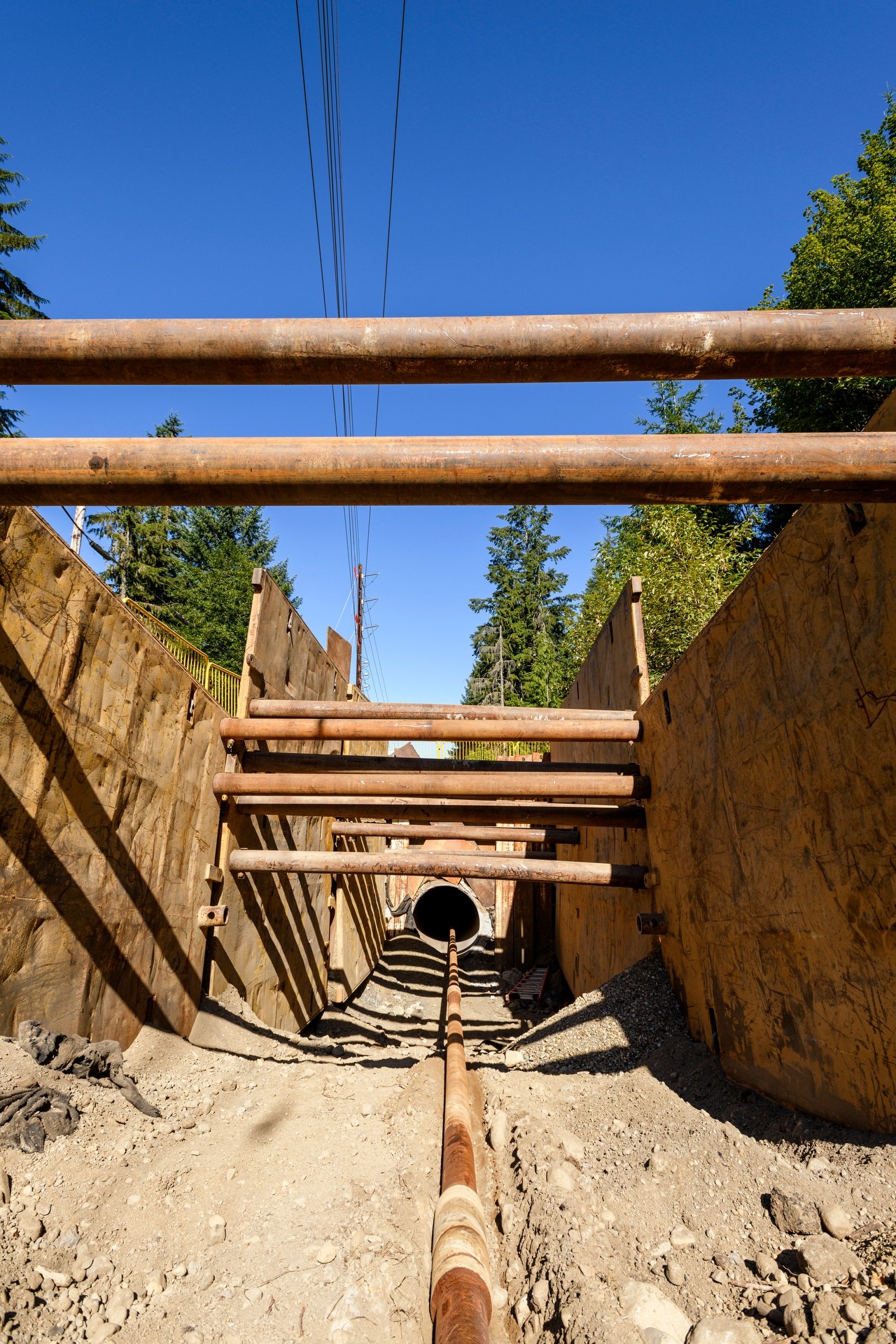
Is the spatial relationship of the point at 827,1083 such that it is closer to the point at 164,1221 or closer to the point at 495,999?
the point at 164,1221

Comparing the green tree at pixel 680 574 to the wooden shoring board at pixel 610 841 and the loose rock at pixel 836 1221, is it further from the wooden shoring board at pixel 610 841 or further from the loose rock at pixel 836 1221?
the loose rock at pixel 836 1221

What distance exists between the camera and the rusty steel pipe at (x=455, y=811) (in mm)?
5410

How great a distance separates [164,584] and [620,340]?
2926cm

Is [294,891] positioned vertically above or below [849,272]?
below

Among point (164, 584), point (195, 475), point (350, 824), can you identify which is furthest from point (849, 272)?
point (164, 584)

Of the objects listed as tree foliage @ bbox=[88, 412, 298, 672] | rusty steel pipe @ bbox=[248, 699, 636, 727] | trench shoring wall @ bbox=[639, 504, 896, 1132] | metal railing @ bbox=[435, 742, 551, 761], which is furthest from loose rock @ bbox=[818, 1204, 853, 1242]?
tree foliage @ bbox=[88, 412, 298, 672]

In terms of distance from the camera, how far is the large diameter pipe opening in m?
12.5

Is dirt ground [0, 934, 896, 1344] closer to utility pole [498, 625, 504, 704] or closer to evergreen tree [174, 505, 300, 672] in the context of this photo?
evergreen tree [174, 505, 300, 672]

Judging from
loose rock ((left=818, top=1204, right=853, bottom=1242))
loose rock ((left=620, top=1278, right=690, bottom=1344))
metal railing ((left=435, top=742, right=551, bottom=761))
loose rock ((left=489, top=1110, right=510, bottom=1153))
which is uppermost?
metal railing ((left=435, top=742, right=551, bottom=761))

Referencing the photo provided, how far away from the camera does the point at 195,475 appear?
2129mm

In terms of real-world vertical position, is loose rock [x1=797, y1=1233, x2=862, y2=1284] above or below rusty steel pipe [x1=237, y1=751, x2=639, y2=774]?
below

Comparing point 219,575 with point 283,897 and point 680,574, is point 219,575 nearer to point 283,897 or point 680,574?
point 680,574

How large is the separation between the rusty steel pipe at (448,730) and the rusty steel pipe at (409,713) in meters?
0.11

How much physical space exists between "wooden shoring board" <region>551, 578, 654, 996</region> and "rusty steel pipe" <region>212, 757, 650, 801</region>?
→ 38 cm
